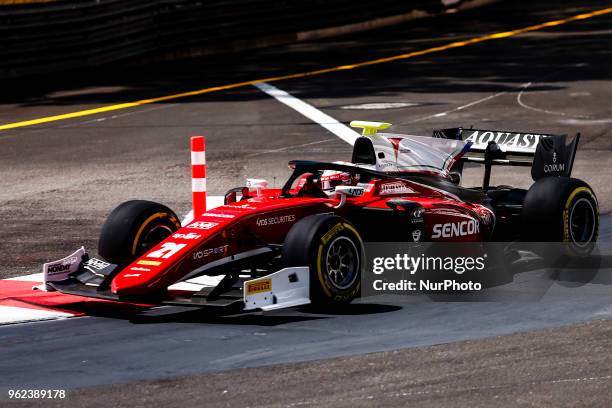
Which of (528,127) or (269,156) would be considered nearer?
(269,156)

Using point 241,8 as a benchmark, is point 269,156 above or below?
below

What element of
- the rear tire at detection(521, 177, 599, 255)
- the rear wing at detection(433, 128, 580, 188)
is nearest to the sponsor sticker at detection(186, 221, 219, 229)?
the rear tire at detection(521, 177, 599, 255)

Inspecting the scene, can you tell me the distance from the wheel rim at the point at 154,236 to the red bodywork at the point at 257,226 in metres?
0.60

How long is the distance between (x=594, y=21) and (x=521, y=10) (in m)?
2.93

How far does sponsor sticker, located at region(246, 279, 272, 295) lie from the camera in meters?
9.83

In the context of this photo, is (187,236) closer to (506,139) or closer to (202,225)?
(202,225)

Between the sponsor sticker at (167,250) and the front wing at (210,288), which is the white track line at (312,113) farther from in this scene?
the sponsor sticker at (167,250)

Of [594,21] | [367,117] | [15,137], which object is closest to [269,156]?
[367,117]

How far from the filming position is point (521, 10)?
122 feet

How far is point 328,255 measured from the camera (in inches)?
404

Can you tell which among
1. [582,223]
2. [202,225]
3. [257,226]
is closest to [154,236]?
[202,225]

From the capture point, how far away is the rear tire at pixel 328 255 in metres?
10.1

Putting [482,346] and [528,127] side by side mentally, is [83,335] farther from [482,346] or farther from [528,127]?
[528,127]

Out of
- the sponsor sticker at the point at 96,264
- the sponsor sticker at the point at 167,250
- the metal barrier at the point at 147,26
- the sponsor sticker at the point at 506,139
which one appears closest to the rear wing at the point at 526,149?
the sponsor sticker at the point at 506,139
